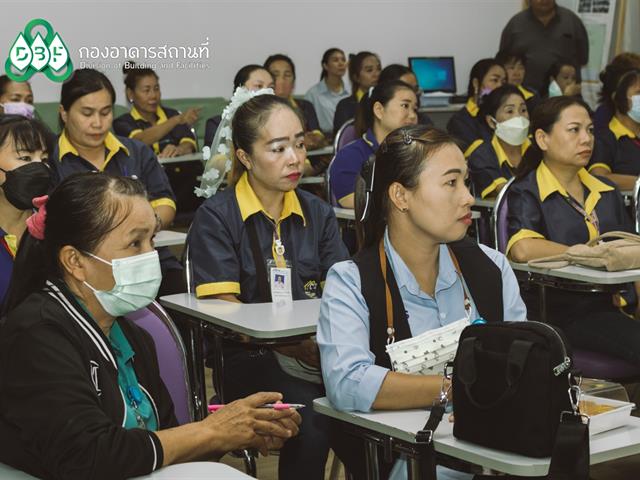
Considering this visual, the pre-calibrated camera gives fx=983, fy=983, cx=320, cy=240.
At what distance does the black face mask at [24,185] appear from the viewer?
2.99 meters

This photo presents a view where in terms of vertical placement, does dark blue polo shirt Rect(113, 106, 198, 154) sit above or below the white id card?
above

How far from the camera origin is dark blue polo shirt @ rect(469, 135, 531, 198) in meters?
5.50

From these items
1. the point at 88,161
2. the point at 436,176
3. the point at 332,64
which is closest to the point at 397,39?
the point at 332,64

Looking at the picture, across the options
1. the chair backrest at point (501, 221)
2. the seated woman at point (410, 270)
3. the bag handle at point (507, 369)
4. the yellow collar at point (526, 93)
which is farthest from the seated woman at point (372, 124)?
the bag handle at point (507, 369)

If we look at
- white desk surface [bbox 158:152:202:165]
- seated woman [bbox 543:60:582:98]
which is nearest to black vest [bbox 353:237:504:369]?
white desk surface [bbox 158:152:202:165]

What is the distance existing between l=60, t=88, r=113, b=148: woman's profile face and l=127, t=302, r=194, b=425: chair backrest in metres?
2.08

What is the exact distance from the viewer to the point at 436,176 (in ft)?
7.83

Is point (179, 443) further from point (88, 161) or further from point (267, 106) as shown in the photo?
point (88, 161)

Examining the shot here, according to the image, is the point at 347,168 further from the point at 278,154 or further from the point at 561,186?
the point at 278,154

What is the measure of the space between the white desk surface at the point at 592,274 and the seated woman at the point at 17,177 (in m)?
1.73

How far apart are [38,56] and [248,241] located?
5.49 meters

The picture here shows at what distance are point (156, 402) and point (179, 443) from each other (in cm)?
29

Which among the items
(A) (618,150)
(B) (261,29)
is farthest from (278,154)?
(B) (261,29)

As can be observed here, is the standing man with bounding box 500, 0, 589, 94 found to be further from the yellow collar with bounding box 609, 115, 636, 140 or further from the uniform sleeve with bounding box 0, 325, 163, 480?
the uniform sleeve with bounding box 0, 325, 163, 480
